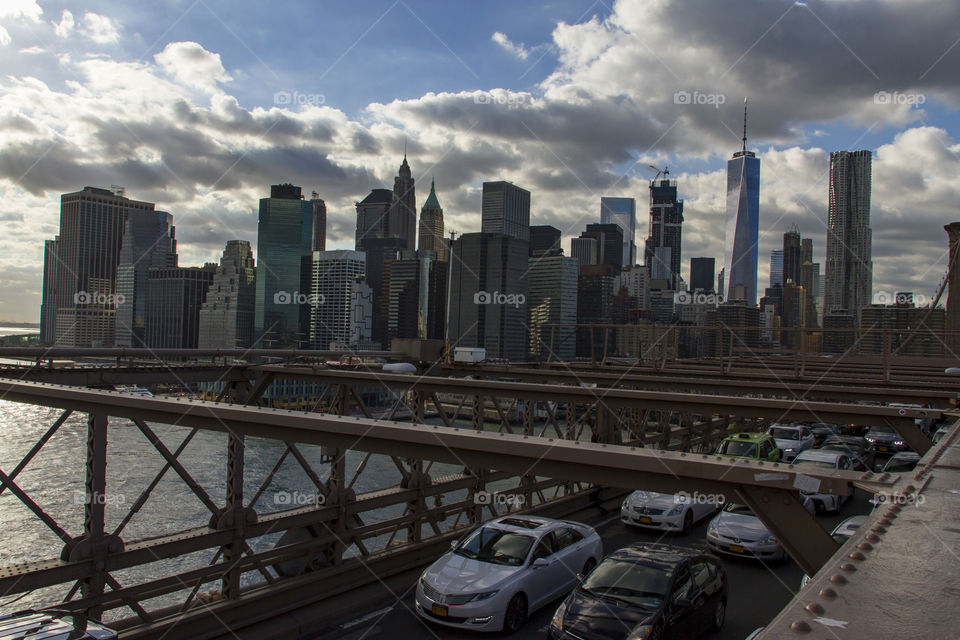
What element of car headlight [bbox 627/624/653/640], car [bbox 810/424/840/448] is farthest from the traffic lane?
car [bbox 810/424/840/448]

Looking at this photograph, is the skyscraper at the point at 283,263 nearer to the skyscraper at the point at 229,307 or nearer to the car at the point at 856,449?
the skyscraper at the point at 229,307

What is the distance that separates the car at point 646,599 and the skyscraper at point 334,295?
9196 cm

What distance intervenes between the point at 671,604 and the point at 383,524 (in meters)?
4.34

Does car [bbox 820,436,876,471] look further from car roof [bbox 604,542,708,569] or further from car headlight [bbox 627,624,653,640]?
car headlight [bbox 627,624,653,640]

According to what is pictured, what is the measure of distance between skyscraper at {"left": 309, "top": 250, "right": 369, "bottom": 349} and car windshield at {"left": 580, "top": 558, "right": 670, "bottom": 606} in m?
92.0

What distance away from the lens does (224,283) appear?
112 meters

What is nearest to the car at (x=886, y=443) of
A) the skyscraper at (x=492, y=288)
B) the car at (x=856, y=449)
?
the car at (x=856, y=449)

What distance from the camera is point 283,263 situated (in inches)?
5266

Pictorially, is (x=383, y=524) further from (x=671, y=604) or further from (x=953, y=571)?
(x=953, y=571)

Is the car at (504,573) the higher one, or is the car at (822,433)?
the car at (504,573)

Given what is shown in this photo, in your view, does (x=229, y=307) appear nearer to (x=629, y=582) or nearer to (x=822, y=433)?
(x=822, y=433)

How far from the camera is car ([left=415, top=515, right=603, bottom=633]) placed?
7.96 meters

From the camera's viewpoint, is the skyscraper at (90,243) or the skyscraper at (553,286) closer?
the skyscraper at (553,286)

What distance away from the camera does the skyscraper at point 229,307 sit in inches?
4119
